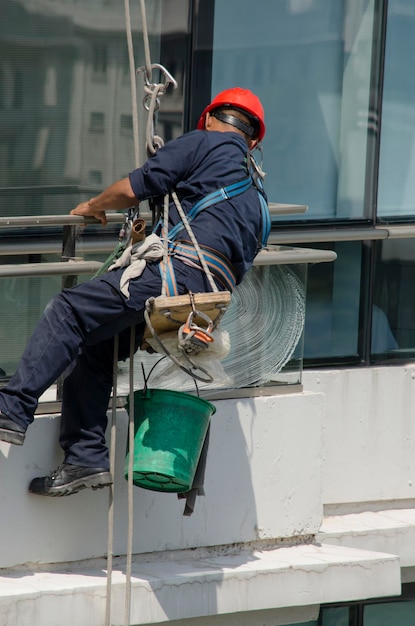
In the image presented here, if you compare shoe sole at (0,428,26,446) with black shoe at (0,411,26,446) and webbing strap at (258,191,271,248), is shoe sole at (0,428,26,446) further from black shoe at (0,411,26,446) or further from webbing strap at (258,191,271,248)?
webbing strap at (258,191,271,248)

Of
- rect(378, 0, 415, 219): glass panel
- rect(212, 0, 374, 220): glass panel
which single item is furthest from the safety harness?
rect(378, 0, 415, 219): glass panel

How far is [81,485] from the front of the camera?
17.1 ft

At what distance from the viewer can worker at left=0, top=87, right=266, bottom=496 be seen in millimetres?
4941

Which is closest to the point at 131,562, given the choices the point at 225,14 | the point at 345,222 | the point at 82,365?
the point at 82,365

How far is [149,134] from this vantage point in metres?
5.16

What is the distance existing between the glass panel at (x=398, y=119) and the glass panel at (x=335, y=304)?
402 millimetres

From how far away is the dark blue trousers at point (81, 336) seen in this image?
4926 mm

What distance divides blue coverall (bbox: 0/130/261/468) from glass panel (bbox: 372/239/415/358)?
2.08 m

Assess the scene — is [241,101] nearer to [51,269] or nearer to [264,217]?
[264,217]

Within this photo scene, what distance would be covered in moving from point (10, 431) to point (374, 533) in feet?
8.07

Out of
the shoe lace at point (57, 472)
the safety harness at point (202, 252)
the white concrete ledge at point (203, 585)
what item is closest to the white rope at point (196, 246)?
the safety harness at point (202, 252)

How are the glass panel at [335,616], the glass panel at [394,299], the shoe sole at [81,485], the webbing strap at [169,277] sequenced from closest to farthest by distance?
the webbing strap at [169,277]
the shoe sole at [81,485]
the glass panel at [335,616]
the glass panel at [394,299]

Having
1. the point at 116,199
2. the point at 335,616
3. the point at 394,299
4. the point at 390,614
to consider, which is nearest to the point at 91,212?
the point at 116,199

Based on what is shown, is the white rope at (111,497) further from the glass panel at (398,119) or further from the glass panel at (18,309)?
the glass panel at (398,119)
